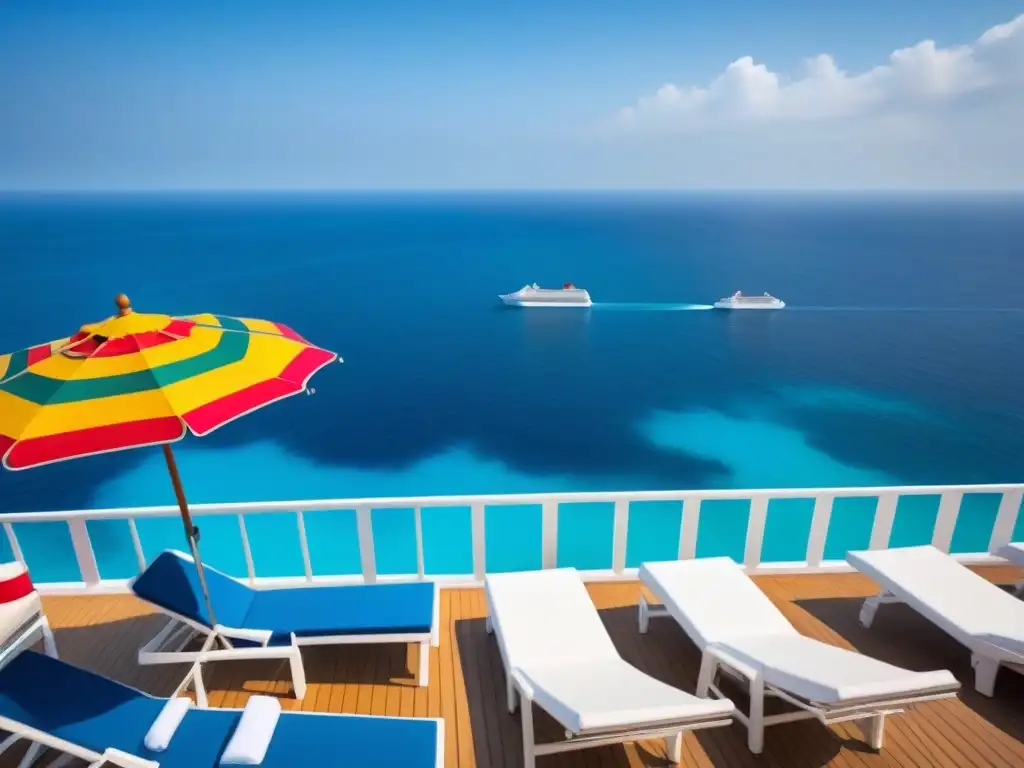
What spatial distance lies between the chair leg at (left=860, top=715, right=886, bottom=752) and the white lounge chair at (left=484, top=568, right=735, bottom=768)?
993mm

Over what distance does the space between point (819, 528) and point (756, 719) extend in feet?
6.16

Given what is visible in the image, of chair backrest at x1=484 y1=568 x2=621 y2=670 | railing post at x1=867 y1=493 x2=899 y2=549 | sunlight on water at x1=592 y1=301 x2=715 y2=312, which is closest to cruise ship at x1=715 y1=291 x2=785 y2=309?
sunlight on water at x1=592 y1=301 x2=715 y2=312

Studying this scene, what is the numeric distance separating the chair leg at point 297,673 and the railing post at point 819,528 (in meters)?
3.46

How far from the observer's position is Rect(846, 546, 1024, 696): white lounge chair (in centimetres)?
309

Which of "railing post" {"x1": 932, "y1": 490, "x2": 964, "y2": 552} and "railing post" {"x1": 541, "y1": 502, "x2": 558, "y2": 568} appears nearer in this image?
"railing post" {"x1": 541, "y1": 502, "x2": 558, "y2": 568}

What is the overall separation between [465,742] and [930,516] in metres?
19.2

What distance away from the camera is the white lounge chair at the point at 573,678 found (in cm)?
227

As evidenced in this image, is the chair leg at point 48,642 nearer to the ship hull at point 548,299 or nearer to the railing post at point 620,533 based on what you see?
the railing post at point 620,533

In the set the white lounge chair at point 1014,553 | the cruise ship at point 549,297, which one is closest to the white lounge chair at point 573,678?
the white lounge chair at point 1014,553

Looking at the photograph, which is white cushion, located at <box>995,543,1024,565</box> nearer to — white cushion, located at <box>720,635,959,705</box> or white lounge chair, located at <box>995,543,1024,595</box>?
white lounge chair, located at <box>995,543,1024,595</box>

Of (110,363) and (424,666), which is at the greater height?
(110,363)

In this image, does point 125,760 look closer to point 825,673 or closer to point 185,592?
point 185,592

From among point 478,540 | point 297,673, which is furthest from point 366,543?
point 297,673

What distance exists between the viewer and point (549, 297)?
43.9 meters
